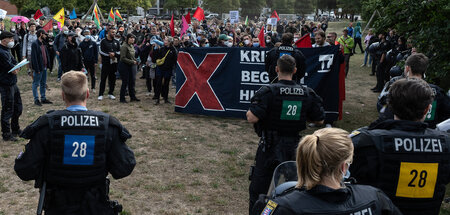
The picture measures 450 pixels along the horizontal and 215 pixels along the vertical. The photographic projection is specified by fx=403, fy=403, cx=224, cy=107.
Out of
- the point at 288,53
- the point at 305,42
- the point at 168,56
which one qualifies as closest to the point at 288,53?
the point at 288,53

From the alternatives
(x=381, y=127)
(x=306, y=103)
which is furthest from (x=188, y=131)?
(x=381, y=127)

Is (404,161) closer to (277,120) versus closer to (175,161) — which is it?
(277,120)

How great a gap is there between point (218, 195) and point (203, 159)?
164 centimetres

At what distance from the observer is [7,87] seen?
8.16 meters

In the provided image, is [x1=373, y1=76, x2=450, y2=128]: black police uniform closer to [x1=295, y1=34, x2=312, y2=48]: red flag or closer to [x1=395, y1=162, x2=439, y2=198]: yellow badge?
[x1=395, y1=162, x2=439, y2=198]: yellow badge

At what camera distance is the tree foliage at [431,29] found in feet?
23.4

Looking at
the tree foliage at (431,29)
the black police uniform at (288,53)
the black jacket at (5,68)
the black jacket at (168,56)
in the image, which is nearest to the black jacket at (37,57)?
the black jacket at (5,68)

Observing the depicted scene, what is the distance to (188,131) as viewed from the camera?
9664 millimetres

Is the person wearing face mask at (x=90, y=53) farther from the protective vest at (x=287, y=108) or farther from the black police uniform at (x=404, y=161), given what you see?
the black police uniform at (x=404, y=161)

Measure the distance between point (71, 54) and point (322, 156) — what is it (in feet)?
39.0

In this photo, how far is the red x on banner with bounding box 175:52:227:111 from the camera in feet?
34.8

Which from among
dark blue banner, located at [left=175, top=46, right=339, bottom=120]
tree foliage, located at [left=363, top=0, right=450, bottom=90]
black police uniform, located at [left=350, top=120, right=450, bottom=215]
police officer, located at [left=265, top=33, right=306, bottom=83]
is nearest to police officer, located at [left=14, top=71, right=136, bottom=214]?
black police uniform, located at [left=350, top=120, right=450, bottom=215]

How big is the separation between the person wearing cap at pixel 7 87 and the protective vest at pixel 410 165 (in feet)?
24.6

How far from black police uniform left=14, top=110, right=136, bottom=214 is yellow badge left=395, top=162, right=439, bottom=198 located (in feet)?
7.43
